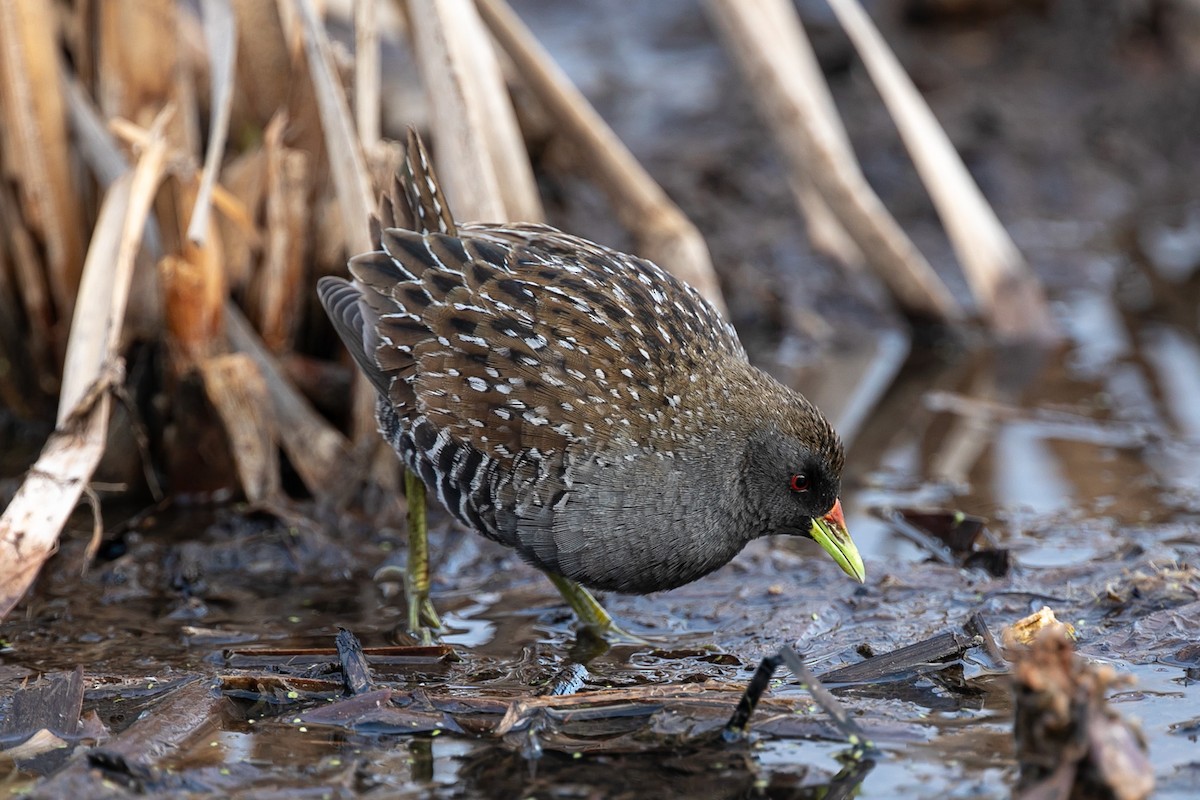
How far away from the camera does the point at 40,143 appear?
4.62 meters

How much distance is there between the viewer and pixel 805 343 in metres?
6.40

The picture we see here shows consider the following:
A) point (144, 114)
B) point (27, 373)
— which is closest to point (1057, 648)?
point (144, 114)

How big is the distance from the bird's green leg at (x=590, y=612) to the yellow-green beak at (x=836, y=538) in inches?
22.6

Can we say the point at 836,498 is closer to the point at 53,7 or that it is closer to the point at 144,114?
the point at 144,114

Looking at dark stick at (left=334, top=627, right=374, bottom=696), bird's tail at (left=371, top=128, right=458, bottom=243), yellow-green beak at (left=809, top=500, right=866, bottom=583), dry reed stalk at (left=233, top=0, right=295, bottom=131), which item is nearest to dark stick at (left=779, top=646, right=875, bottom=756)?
yellow-green beak at (left=809, top=500, right=866, bottom=583)

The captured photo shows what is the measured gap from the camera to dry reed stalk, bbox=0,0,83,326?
14.8 feet

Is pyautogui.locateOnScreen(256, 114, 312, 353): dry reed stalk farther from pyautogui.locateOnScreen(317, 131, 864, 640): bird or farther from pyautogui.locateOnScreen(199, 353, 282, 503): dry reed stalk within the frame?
pyautogui.locateOnScreen(317, 131, 864, 640): bird

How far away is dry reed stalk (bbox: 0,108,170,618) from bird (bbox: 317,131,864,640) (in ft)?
2.88

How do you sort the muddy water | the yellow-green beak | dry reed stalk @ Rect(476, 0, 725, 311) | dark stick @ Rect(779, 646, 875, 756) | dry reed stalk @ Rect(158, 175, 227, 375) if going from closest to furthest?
dark stick @ Rect(779, 646, 875, 756) < the muddy water < the yellow-green beak < dry reed stalk @ Rect(158, 175, 227, 375) < dry reed stalk @ Rect(476, 0, 725, 311)

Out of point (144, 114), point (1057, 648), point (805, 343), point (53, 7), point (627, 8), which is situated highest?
point (627, 8)

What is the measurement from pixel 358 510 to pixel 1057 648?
263 cm

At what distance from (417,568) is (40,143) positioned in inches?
75.1

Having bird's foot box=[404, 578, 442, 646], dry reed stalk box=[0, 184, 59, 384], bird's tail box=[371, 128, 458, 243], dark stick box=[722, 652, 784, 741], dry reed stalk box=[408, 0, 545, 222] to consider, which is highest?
dry reed stalk box=[408, 0, 545, 222]

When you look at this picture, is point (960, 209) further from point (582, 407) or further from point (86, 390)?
point (86, 390)
